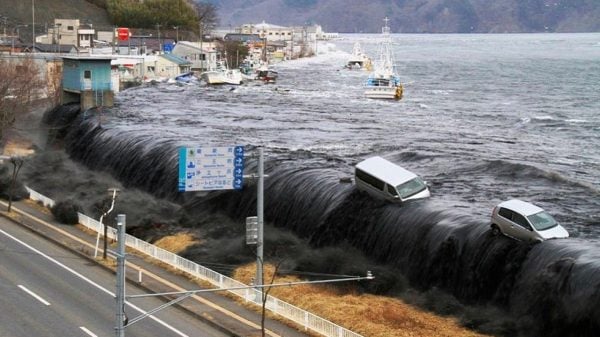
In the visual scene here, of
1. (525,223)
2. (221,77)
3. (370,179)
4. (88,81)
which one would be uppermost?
(88,81)

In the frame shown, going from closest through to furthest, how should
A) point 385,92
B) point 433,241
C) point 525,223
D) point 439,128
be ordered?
point 525,223 < point 433,241 < point 439,128 < point 385,92

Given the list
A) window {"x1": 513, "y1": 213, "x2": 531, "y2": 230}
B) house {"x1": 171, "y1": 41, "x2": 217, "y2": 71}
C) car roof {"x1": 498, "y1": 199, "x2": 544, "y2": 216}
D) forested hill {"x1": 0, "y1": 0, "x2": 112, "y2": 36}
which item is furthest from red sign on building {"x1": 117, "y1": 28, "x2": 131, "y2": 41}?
window {"x1": 513, "y1": 213, "x2": 531, "y2": 230}

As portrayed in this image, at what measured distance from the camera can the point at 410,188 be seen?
4194 centimetres

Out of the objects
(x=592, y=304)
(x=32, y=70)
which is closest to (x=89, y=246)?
(x=592, y=304)

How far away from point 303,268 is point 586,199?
15.3 metres

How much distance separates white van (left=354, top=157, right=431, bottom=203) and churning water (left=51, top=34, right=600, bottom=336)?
0.63m

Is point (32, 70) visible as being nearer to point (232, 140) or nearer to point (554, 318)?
point (232, 140)

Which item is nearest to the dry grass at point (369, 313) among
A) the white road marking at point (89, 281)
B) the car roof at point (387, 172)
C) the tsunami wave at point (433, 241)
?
the tsunami wave at point (433, 241)

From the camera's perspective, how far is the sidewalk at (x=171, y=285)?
30.4m

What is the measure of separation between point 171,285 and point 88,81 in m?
48.1

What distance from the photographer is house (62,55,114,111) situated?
79000 millimetres

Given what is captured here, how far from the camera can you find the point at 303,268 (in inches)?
1483

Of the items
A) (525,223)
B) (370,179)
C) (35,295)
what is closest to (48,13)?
(370,179)

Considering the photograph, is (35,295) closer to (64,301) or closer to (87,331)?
(64,301)
